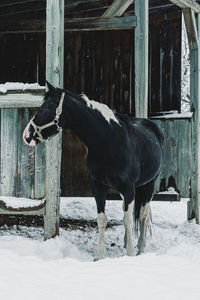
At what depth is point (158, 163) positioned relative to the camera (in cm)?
578

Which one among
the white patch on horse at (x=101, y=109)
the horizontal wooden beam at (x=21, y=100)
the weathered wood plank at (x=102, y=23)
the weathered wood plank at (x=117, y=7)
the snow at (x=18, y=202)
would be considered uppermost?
the weathered wood plank at (x=117, y=7)

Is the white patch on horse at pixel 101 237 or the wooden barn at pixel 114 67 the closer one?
the white patch on horse at pixel 101 237

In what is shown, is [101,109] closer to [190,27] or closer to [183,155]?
[190,27]

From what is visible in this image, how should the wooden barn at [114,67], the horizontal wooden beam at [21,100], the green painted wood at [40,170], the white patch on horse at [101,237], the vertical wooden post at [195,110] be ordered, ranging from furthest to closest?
the wooden barn at [114,67] → the vertical wooden post at [195,110] → the green painted wood at [40,170] → the horizontal wooden beam at [21,100] → the white patch on horse at [101,237]

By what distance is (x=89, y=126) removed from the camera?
4566 millimetres

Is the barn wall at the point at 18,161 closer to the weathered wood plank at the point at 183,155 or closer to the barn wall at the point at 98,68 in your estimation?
the barn wall at the point at 98,68

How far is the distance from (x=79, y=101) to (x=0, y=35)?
5489 millimetres

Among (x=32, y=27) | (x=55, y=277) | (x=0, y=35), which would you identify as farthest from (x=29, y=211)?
(x=0, y=35)

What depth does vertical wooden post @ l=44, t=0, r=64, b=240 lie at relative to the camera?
5.05m

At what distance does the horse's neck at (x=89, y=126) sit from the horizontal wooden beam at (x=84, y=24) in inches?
89.5

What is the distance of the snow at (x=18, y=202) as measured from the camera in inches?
205

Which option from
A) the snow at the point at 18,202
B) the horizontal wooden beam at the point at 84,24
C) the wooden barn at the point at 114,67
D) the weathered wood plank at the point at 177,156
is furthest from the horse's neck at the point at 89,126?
the weathered wood plank at the point at 177,156

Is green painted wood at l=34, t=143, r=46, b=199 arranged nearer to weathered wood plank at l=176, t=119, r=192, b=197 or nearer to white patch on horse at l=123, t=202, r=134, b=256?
white patch on horse at l=123, t=202, r=134, b=256

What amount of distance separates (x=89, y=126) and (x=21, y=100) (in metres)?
1.13
